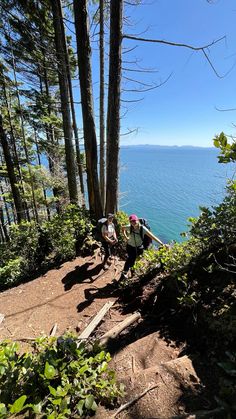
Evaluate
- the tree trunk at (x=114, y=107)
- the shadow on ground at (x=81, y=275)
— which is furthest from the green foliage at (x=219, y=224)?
the tree trunk at (x=114, y=107)

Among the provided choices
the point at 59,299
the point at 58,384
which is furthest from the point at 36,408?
the point at 59,299

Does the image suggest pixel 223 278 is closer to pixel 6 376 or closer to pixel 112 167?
pixel 6 376

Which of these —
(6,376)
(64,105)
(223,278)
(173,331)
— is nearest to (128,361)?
(173,331)

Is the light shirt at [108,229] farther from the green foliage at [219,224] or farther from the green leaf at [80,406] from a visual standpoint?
the green leaf at [80,406]

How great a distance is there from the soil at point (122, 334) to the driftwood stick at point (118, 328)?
0.26 ft

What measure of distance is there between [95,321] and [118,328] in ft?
1.85

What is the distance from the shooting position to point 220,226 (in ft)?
10.6

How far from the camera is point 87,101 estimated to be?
6.68 meters

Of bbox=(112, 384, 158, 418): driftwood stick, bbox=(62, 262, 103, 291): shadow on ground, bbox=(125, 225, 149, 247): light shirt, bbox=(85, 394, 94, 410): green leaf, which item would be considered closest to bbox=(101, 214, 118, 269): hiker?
bbox=(62, 262, 103, 291): shadow on ground

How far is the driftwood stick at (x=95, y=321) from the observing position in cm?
336

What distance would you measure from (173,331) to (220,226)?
1529 mm

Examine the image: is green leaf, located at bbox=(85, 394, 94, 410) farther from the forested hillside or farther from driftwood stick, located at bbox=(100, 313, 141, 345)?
driftwood stick, located at bbox=(100, 313, 141, 345)

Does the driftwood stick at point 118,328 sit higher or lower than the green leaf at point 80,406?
lower

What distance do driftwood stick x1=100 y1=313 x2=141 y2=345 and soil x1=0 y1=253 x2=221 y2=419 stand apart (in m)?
0.08
